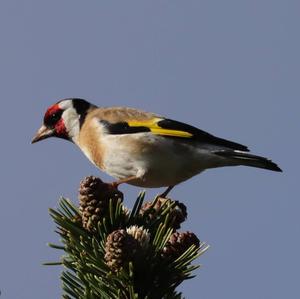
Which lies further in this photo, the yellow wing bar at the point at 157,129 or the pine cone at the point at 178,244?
the yellow wing bar at the point at 157,129

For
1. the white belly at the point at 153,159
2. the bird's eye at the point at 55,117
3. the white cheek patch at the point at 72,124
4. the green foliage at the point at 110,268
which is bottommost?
the green foliage at the point at 110,268

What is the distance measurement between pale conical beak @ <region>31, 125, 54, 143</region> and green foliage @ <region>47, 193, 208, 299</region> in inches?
114

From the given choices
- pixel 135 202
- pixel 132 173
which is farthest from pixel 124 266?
pixel 132 173

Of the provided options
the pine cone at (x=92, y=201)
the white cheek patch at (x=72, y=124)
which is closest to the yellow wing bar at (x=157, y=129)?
the white cheek patch at (x=72, y=124)

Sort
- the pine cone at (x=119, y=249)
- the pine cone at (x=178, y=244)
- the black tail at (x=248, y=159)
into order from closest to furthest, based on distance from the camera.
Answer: the pine cone at (x=119, y=249), the pine cone at (x=178, y=244), the black tail at (x=248, y=159)

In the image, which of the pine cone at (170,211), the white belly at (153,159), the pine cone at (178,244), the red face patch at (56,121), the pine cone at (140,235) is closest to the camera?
the pine cone at (140,235)

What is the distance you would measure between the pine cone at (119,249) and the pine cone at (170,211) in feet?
1.51

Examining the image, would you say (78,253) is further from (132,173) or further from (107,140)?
(107,140)

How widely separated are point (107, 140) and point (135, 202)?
1989 millimetres

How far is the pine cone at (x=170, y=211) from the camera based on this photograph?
2.71 metres

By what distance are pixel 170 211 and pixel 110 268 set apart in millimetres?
557

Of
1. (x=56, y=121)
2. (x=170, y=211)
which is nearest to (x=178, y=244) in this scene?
(x=170, y=211)

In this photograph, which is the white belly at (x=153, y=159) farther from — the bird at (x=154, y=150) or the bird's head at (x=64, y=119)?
the bird's head at (x=64, y=119)

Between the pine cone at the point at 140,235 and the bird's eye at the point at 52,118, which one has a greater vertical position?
the bird's eye at the point at 52,118
